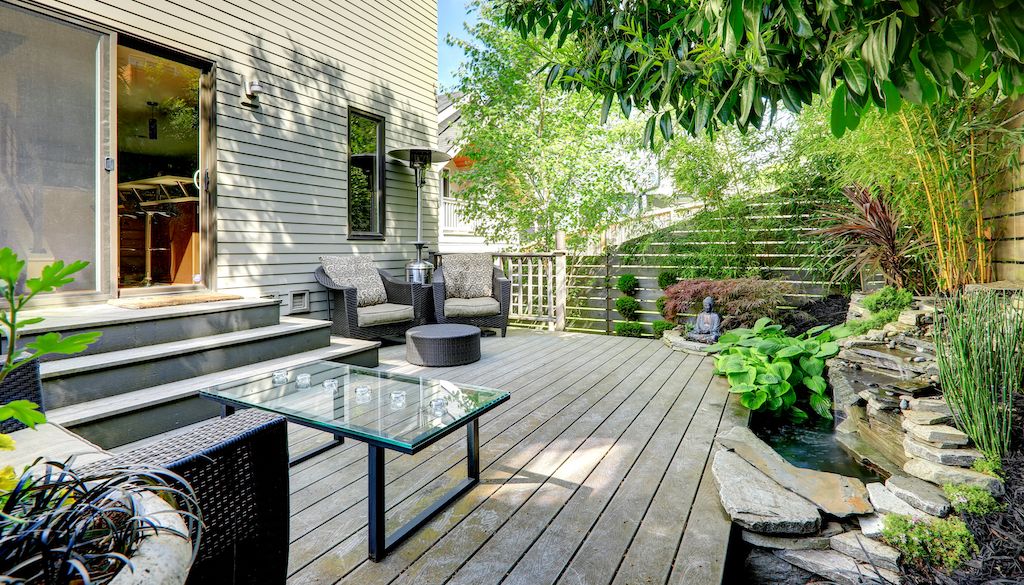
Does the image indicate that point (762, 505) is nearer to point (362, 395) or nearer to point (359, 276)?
point (362, 395)

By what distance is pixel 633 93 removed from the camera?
1.82 metres

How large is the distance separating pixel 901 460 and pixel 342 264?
4.86m

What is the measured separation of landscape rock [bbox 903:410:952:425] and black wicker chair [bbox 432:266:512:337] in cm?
411

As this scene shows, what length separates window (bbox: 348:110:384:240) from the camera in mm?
5996

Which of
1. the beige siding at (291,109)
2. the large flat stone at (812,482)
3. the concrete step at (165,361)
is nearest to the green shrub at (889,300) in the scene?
the large flat stone at (812,482)

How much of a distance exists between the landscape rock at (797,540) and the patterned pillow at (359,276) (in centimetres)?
409

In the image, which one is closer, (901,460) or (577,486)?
(577,486)

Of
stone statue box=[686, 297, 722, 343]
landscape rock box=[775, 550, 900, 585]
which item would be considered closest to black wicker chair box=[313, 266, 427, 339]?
stone statue box=[686, 297, 722, 343]

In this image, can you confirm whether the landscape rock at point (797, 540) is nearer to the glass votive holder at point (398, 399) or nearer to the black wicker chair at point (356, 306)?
the glass votive holder at point (398, 399)

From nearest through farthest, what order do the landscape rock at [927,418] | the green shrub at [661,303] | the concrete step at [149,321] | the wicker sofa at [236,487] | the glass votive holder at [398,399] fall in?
the wicker sofa at [236,487]
the glass votive holder at [398,399]
the landscape rock at [927,418]
the concrete step at [149,321]
the green shrub at [661,303]

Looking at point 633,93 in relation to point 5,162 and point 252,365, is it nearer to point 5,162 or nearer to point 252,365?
point 252,365

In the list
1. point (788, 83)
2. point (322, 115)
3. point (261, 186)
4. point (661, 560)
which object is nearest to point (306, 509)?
point (661, 560)

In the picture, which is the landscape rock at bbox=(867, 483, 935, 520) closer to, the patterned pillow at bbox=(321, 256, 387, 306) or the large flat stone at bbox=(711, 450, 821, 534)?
the large flat stone at bbox=(711, 450, 821, 534)

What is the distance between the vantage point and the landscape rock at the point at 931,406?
96.2 inches
